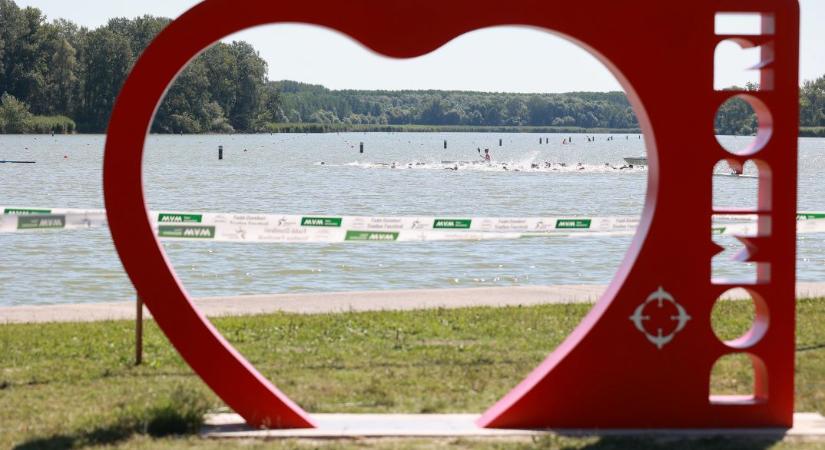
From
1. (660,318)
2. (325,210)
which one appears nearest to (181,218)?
(660,318)

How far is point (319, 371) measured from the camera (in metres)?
10.1

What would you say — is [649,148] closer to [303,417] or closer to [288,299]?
[303,417]

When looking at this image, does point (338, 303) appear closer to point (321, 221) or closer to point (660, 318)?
point (321, 221)

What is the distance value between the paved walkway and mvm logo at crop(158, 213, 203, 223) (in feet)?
2.91

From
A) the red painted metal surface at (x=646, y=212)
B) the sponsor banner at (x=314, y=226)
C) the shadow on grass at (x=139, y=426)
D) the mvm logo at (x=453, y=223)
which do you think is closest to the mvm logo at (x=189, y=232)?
the sponsor banner at (x=314, y=226)

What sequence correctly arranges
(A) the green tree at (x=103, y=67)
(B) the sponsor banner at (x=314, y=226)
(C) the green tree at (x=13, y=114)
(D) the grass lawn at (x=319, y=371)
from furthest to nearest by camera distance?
(A) the green tree at (x=103, y=67), (C) the green tree at (x=13, y=114), (B) the sponsor banner at (x=314, y=226), (D) the grass lawn at (x=319, y=371)

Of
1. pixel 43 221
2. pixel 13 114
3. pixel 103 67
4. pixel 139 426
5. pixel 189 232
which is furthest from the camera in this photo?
pixel 103 67

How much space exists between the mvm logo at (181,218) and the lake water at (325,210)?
4444 millimetres

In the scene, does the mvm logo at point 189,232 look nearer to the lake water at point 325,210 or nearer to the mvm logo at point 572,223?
the mvm logo at point 572,223

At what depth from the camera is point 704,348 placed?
8000mm

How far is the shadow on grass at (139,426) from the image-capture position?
7.54 meters

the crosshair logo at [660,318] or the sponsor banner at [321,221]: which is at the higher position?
the sponsor banner at [321,221]

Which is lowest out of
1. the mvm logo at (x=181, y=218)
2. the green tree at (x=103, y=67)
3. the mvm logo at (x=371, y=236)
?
the mvm logo at (x=371, y=236)

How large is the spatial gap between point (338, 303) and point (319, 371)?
426cm
